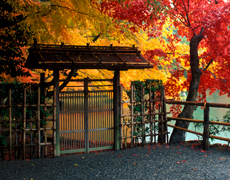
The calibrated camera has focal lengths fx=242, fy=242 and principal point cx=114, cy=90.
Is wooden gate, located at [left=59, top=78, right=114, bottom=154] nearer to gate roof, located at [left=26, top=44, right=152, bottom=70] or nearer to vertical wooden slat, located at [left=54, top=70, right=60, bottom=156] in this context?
vertical wooden slat, located at [left=54, top=70, right=60, bottom=156]

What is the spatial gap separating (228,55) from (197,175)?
4.19m

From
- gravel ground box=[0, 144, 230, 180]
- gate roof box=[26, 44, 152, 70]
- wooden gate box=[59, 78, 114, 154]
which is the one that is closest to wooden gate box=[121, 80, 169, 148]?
wooden gate box=[59, 78, 114, 154]

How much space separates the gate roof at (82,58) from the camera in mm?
6094

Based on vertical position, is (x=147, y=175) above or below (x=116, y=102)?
below

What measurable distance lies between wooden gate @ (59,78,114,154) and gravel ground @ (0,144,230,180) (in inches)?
15.9

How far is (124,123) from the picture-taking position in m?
7.25

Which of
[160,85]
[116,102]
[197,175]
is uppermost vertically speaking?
[160,85]

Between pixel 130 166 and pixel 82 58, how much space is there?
301 centimetres

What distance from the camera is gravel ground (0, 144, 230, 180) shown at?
506 cm

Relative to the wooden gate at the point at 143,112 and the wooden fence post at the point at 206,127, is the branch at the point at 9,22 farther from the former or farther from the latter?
the wooden fence post at the point at 206,127

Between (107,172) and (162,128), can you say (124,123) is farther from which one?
(107,172)

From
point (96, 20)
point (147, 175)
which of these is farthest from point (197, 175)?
point (96, 20)

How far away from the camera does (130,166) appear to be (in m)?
5.62

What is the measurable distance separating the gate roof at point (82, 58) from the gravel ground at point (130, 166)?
239 cm
